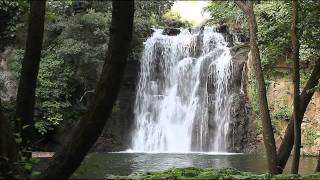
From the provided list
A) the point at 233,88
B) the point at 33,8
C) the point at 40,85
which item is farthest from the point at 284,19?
the point at 233,88

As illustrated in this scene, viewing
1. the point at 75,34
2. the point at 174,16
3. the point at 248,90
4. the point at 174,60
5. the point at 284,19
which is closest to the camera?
the point at 284,19

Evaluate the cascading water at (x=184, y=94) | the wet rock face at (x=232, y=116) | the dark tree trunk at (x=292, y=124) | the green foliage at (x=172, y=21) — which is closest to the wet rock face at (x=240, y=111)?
the wet rock face at (x=232, y=116)

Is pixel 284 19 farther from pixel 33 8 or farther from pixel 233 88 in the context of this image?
pixel 233 88

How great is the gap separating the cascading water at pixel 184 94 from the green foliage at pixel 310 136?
440 centimetres

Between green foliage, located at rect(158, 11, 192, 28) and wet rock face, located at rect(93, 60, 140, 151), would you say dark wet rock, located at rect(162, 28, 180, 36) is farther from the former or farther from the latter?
green foliage, located at rect(158, 11, 192, 28)

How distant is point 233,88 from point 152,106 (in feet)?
15.4

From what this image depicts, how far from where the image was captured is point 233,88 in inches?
1054

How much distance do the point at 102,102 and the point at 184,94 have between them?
76.2 feet

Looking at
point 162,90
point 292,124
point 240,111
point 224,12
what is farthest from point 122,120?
point 292,124

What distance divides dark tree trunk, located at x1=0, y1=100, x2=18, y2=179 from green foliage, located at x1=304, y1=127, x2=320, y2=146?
790 inches

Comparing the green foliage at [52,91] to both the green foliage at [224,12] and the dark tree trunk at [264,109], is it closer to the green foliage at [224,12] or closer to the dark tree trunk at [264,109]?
the green foliage at [224,12]

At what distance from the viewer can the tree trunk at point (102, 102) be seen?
4.24 meters

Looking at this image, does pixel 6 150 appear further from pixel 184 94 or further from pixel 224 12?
pixel 184 94

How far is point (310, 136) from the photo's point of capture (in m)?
22.7
